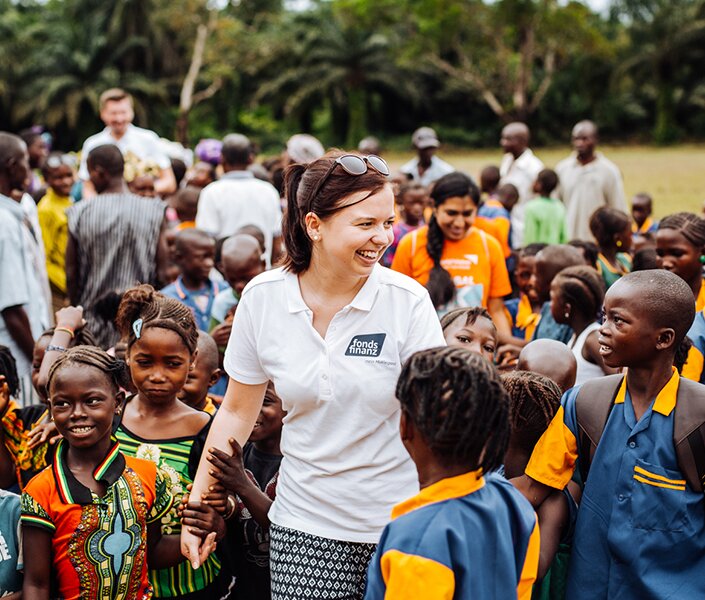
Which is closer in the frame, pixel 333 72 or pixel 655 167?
pixel 655 167

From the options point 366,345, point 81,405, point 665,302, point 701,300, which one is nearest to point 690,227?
point 701,300

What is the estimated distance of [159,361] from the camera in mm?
3143

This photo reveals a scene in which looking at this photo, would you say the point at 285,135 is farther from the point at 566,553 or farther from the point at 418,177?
the point at 566,553

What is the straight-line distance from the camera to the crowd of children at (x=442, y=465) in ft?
6.34

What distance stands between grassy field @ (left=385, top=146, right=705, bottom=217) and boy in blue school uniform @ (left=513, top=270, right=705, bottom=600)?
1326 cm

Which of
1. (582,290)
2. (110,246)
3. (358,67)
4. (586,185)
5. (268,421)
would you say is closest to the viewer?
(268,421)

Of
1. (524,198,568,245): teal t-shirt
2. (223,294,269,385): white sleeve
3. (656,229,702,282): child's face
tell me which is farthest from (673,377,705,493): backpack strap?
(524,198,568,245): teal t-shirt

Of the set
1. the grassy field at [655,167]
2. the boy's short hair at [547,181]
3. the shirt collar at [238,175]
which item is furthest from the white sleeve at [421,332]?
the grassy field at [655,167]

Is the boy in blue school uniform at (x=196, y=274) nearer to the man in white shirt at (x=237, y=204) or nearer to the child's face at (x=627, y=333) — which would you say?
the man in white shirt at (x=237, y=204)

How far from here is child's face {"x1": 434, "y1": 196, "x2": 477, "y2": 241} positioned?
4770 millimetres

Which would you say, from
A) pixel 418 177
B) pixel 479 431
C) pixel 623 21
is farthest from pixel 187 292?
pixel 623 21

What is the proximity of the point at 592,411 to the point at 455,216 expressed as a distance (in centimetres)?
233

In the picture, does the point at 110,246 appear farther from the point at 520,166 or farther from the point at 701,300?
the point at 520,166

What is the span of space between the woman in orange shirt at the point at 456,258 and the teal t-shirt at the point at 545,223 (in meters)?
2.72
